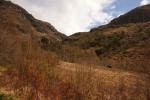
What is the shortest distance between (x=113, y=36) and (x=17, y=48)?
67.2 metres

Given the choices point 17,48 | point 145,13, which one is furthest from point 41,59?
point 145,13

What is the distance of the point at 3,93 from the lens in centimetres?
1055

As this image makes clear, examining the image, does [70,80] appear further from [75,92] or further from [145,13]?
[145,13]

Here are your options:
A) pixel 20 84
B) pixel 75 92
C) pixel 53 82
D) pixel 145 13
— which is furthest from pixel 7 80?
pixel 145 13

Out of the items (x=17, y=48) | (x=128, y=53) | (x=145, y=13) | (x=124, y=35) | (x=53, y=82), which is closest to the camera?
(x=53, y=82)

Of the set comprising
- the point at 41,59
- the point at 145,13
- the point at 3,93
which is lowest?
the point at 3,93

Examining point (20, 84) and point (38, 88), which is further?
point (20, 84)

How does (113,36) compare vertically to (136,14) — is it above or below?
below

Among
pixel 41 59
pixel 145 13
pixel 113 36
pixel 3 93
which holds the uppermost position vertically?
pixel 145 13

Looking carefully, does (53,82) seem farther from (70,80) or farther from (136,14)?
(136,14)

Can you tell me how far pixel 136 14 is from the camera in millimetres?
136250

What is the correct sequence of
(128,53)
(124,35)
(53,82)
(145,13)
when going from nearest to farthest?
(53,82) < (128,53) < (124,35) < (145,13)

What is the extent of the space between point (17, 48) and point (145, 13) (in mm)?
118083

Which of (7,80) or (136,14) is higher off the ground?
(136,14)
